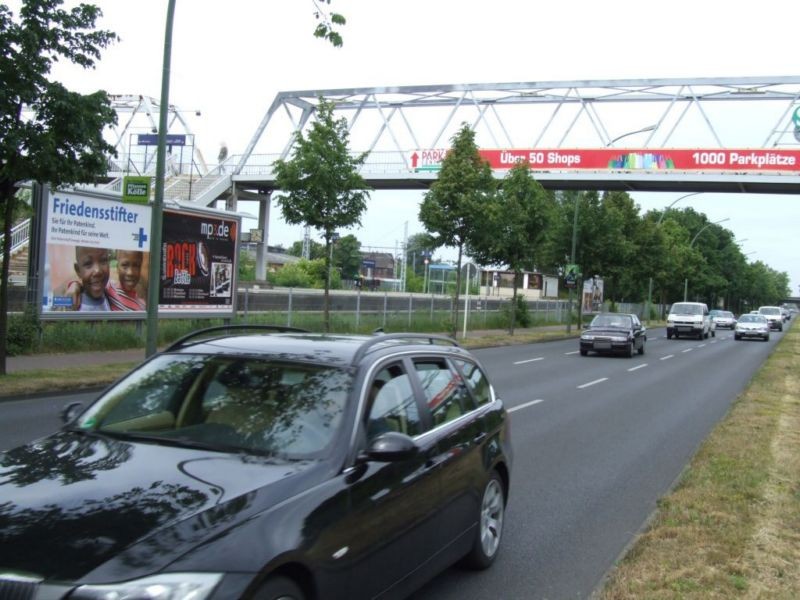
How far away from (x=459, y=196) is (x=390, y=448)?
24528 millimetres

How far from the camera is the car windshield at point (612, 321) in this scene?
27.1 meters

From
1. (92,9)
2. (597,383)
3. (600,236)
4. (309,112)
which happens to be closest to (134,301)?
(92,9)

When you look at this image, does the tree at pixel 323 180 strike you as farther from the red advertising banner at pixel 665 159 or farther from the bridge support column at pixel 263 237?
the bridge support column at pixel 263 237

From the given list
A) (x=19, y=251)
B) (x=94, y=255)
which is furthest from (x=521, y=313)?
(x=94, y=255)

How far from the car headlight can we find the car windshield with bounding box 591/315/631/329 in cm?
2564

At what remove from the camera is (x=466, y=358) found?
5.36 meters

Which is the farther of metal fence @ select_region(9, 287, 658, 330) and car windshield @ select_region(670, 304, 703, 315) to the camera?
car windshield @ select_region(670, 304, 703, 315)

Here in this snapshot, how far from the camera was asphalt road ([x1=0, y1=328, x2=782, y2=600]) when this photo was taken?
5.04 metres

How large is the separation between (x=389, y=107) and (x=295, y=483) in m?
45.2

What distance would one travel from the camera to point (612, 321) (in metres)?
27.3

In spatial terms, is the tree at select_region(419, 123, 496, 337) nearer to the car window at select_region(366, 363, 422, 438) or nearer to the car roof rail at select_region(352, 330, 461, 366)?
the car roof rail at select_region(352, 330, 461, 366)

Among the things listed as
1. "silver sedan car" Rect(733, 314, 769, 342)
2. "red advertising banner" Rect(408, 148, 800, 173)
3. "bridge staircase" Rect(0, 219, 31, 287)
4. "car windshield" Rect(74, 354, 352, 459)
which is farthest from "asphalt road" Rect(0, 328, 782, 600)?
"silver sedan car" Rect(733, 314, 769, 342)

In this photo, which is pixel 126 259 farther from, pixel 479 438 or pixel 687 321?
pixel 687 321

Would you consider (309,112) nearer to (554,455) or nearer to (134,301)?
(134,301)
